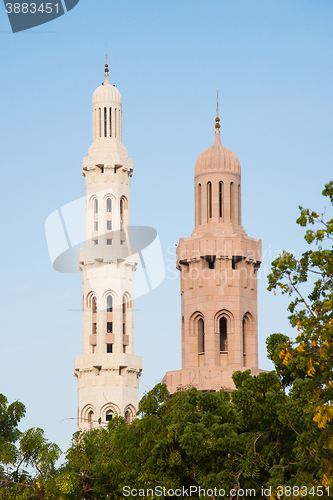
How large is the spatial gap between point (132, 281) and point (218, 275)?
3773 cm

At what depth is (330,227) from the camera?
43.8 m

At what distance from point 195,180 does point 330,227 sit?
116ft

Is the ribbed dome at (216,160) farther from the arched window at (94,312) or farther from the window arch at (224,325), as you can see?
the arched window at (94,312)

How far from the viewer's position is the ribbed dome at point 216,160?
78.2 m

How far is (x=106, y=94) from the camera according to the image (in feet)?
378

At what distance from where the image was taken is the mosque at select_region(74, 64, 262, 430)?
252ft

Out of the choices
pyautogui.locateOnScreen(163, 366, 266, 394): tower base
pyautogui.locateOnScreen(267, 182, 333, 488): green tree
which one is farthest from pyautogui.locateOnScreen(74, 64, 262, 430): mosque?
pyautogui.locateOnScreen(267, 182, 333, 488): green tree

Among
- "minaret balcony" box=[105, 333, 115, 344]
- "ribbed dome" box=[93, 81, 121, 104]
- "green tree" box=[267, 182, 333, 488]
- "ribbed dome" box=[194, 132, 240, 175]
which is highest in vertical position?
"ribbed dome" box=[93, 81, 121, 104]

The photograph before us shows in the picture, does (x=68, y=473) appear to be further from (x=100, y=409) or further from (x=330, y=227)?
(x=100, y=409)

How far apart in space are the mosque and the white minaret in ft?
0.30

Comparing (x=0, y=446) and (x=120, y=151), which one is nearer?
(x=0, y=446)

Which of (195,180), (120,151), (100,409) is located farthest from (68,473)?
(120,151)

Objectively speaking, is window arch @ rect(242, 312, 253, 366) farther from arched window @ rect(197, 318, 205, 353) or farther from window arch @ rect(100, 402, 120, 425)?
window arch @ rect(100, 402, 120, 425)

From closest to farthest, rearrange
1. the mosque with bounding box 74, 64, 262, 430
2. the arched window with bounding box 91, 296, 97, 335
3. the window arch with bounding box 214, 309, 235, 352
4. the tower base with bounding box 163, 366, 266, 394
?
the tower base with bounding box 163, 366, 266, 394, the mosque with bounding box 74, 64, 262, 430, the window arch with bounding box 214, 309, 235, 352, the arched window with bounding box 91, 296, 97, 335
